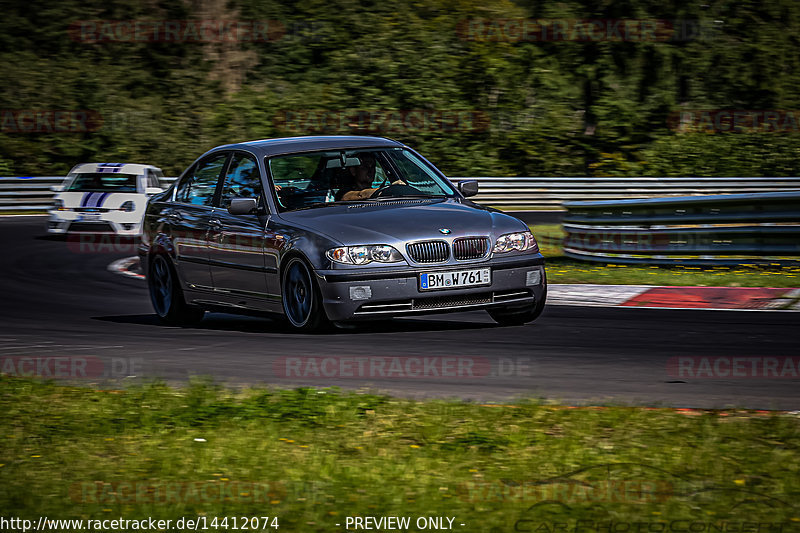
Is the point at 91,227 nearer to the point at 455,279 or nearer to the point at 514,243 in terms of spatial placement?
the point at 514,243

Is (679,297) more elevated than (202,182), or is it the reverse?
(202,182)

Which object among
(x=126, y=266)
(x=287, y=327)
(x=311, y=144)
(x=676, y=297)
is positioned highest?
(x=311, y=144)

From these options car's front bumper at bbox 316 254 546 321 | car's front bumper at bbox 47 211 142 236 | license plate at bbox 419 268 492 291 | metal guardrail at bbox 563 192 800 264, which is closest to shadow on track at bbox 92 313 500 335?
car's front bumper at bbox 316 254 546 321

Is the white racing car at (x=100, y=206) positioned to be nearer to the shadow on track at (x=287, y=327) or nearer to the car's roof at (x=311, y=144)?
the shadow on track at (x=287, y=327)

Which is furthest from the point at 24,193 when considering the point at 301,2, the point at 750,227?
the point at 750,227

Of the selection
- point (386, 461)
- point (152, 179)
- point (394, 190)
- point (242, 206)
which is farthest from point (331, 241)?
point (152, 179)

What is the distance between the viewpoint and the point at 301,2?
37.3 m

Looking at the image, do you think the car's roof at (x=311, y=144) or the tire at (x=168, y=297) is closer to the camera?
the car's roof at (x=311, y=144)

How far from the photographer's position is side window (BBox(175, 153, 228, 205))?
10.9m

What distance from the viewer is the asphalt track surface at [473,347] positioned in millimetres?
7172

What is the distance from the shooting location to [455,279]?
9281mm

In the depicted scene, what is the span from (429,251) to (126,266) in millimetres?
8432

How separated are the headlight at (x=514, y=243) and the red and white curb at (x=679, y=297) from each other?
218cm

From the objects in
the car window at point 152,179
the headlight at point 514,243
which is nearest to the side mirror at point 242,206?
the headlight at point 514,243
